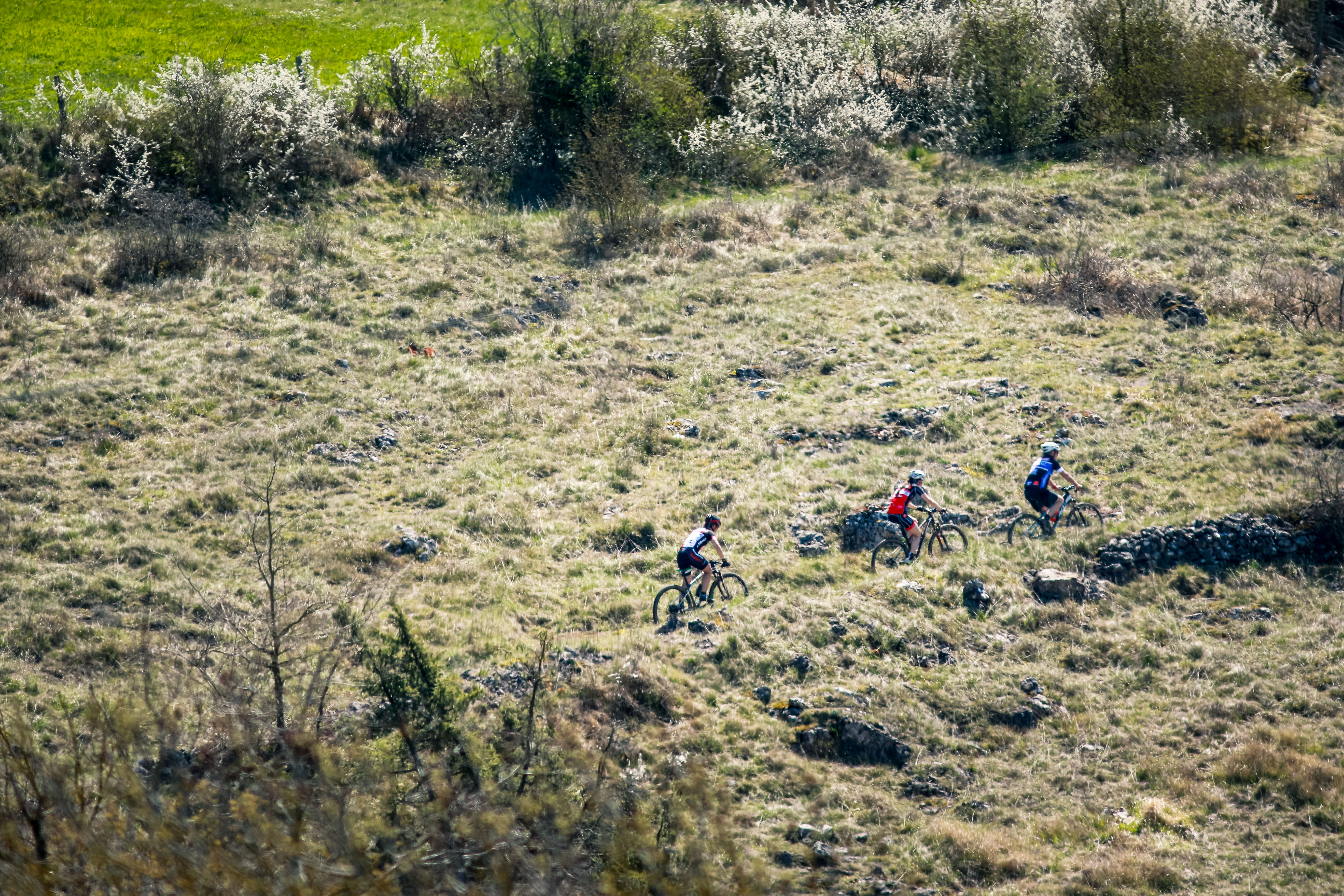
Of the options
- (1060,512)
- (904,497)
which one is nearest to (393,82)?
(904,497)

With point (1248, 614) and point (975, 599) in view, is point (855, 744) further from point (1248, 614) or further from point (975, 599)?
point (1248, 614)

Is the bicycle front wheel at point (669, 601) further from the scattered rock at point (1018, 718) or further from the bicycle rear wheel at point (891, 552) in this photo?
the scattered rock at point (1018, 718)

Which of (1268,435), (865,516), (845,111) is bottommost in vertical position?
(865,516)

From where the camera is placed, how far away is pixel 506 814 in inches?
235

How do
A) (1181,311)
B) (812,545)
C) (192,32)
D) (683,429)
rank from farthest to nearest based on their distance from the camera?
1. (192,32)
2. (1181,311)
3. (683,429)
4. (812,545)

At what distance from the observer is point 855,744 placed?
33.3ft

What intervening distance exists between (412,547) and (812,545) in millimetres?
5358

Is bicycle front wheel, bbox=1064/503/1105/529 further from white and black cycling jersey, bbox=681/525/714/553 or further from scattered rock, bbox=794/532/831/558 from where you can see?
white and black cycling jersey, bbox=681/525/714/553

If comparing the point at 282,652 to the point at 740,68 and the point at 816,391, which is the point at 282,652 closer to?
the point at 816,391

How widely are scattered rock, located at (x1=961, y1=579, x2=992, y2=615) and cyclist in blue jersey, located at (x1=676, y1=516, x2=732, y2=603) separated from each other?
2981 mm

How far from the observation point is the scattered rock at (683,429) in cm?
1672

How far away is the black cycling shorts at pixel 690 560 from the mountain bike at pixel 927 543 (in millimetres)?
2561

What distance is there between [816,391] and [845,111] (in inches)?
589

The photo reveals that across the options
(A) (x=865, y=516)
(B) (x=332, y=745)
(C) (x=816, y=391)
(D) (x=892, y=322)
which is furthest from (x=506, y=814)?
(D) (x=892, y=322)
